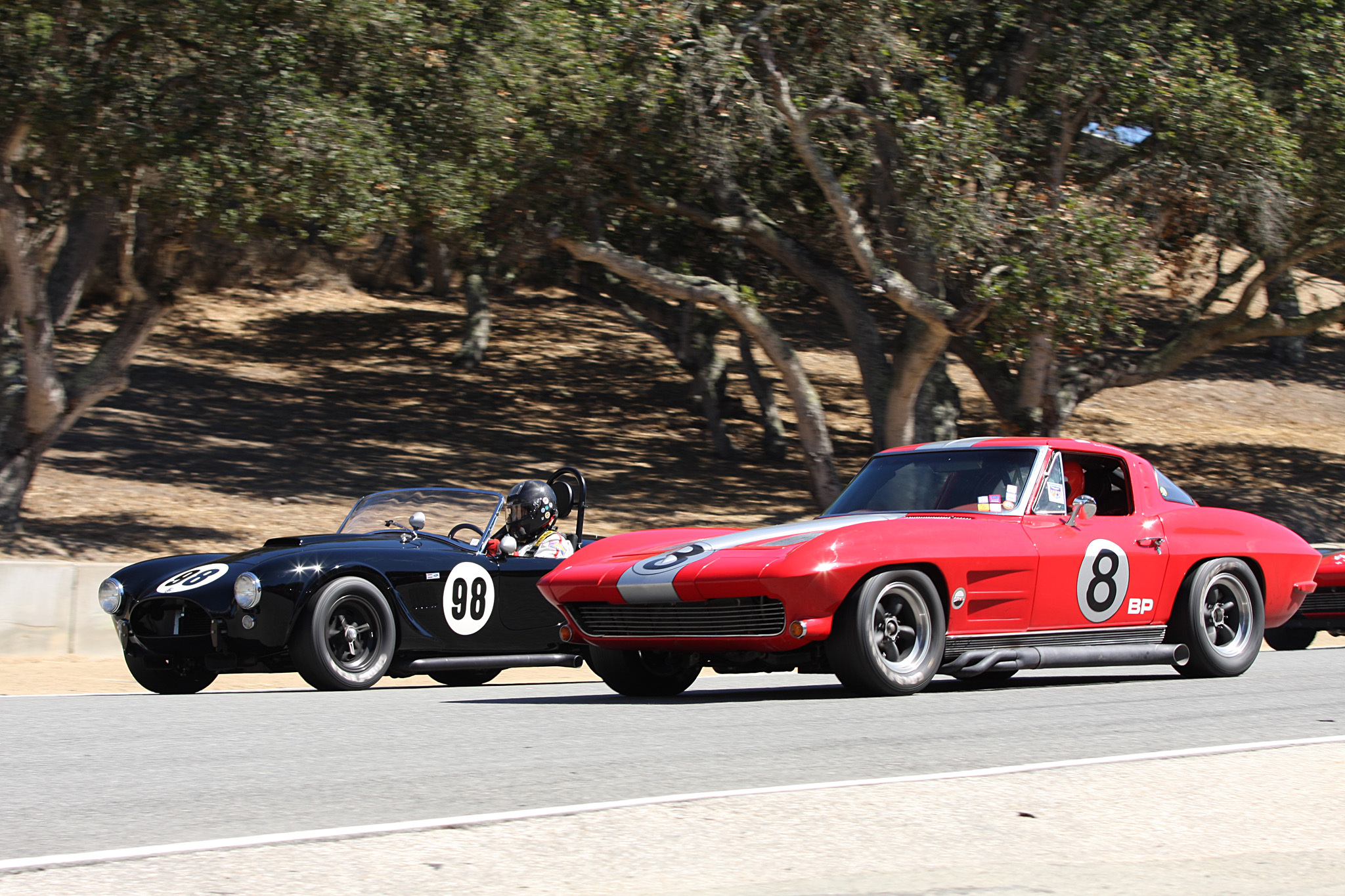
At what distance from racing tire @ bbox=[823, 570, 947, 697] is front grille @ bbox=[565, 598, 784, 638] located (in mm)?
361

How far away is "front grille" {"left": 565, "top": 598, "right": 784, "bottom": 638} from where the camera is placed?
7.28 metres

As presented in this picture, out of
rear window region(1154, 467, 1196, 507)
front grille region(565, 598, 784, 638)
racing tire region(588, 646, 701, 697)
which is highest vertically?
rear window region(1154, 467, 1196, 507)

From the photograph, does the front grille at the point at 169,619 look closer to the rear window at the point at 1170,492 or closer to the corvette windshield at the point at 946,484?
the corvette windshield at the point at 946,484

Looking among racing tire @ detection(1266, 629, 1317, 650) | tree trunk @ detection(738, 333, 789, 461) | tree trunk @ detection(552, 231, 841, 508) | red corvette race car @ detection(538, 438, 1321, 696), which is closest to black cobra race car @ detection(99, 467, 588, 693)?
red corvette race car @ detection(538, 438, 1321, 696)

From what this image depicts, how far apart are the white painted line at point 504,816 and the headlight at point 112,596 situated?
5301 millimetres

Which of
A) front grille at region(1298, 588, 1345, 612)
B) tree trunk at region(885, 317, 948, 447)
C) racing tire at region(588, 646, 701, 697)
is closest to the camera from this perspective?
racing tire at region(588, 646, 701, 697)

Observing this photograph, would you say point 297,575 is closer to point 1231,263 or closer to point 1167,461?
point 1167,461

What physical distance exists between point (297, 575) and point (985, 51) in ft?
53.2

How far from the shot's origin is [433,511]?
10.6 metres

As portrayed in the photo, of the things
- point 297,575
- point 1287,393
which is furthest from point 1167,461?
point 297,575

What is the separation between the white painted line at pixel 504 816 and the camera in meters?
4.02

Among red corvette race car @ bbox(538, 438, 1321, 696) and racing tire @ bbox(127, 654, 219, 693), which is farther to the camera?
racing tire @ bbox(127, 654, 219, 693)

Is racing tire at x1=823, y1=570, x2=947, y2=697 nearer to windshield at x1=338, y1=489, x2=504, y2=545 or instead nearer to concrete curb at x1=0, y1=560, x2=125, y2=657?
windshield at x1=338, y1=489, x2=504, y2=545

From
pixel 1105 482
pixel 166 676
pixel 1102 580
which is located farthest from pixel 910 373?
pixel 166 676
